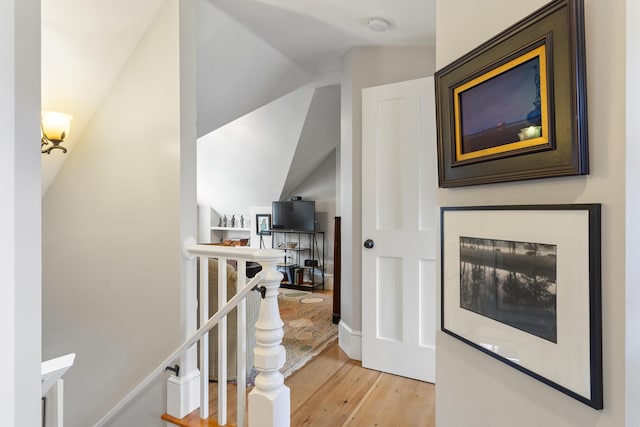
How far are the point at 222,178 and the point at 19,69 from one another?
5642 mm

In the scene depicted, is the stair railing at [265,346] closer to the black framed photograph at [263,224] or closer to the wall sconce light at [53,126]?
the wall sconce light at [53,126]

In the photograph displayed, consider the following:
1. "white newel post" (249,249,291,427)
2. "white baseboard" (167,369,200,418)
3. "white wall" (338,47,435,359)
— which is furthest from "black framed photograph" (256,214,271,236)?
"white newel post" (249,249,291,427)

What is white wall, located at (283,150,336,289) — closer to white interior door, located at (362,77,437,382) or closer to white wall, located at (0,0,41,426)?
white interior door, located at (362,77,437,382)

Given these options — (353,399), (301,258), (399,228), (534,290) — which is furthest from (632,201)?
(301,258)

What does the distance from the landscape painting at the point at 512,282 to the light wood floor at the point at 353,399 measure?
1.10 m

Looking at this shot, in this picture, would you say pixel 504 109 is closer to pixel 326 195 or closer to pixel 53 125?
pixel 53 125

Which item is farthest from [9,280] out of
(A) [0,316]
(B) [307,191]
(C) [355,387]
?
(B) [307,191]

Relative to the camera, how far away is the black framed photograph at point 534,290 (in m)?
0.77

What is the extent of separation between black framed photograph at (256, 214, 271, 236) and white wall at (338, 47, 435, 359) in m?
3.62

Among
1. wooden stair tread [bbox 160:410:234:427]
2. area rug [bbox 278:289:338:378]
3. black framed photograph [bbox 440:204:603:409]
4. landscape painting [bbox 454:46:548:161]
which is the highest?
landscape painting [bbox 454:46:548:161]

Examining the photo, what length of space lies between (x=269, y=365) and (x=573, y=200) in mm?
1116

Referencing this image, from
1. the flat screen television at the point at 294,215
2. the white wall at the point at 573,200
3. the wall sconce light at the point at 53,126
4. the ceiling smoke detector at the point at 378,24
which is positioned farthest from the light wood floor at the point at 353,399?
the flat screen television at the point at 294,215

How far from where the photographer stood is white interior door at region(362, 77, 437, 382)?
2248mm

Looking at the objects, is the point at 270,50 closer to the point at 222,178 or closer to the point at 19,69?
the point at 19,69
